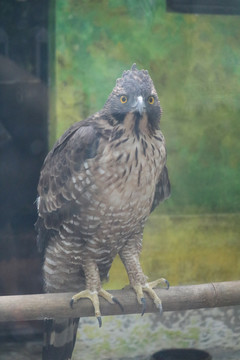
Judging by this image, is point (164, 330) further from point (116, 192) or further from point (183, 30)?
point (183, 30)

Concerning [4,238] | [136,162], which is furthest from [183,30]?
[4,238]

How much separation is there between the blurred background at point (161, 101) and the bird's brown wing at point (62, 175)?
29cm

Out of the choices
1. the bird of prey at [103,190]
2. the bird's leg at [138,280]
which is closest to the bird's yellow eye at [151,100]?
the bird of prey at [103,190]

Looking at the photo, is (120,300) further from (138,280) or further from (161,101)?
(161,101)

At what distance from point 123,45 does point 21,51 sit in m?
0.36

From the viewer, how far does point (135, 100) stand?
1.69m

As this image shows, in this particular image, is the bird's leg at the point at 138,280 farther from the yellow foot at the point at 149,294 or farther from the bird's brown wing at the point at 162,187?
the bird's brown wing at the point at 162,187

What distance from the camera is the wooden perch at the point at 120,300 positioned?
168 cm

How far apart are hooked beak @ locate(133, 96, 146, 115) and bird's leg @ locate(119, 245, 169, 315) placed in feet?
1.68

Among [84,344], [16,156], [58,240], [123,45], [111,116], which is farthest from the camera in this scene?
[84,344]

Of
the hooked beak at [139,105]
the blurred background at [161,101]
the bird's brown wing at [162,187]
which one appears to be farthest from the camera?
the blurred background at [161,101]

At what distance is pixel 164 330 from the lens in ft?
8.13

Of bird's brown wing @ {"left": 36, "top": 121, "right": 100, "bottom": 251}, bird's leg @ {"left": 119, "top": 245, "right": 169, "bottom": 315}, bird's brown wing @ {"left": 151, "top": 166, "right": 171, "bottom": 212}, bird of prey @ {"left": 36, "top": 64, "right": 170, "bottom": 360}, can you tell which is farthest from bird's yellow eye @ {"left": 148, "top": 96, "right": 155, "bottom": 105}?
bird's leg @ {"left": 119, "top": 245, "right": 169, "bottom": 315}

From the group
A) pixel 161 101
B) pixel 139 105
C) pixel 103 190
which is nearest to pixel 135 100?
pixel 139 105
